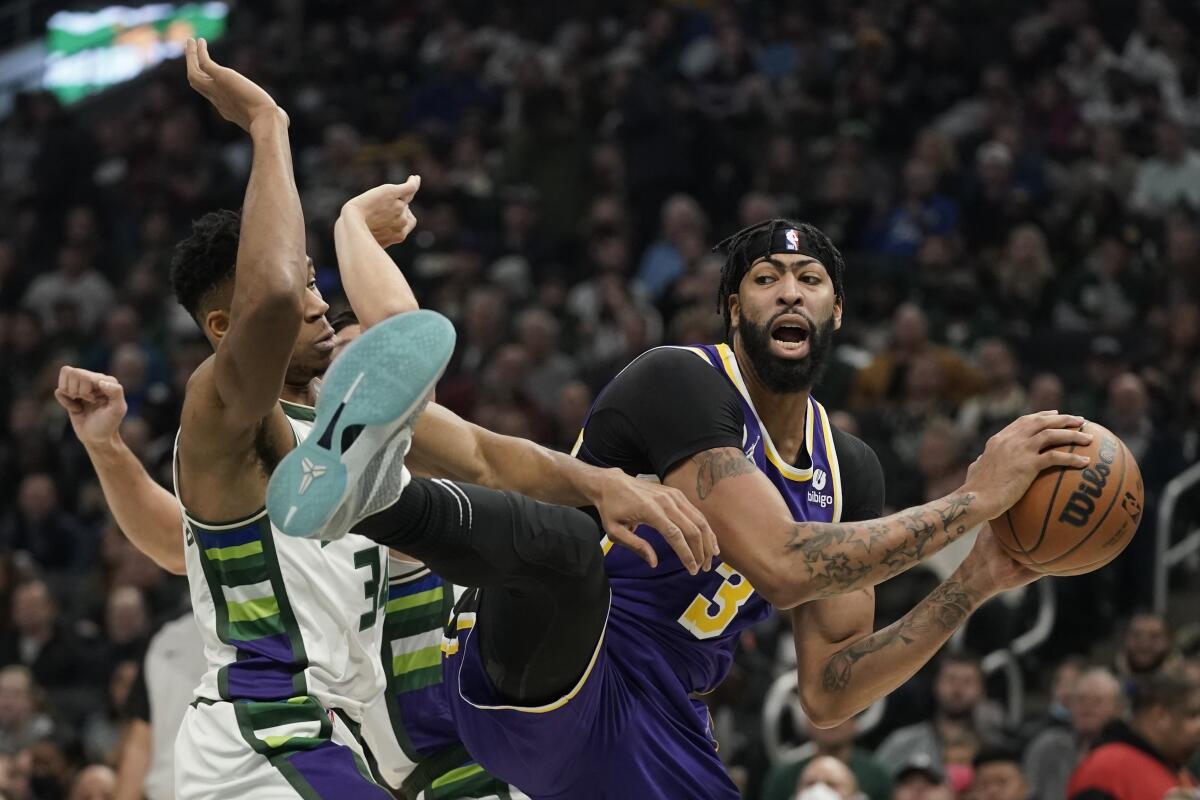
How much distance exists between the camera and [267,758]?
4141 mm

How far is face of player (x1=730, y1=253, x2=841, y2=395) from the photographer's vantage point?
15.4 ft

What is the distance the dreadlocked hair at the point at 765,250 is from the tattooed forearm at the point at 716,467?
0.67 m

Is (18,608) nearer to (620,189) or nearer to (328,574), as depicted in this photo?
(620,189)

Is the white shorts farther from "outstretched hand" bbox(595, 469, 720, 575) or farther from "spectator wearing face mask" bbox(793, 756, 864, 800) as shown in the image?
"spectator wearing face mask" bbox(793, 756, 864, 800)

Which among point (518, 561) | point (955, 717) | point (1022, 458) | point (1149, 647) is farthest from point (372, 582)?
point (1149, 647)

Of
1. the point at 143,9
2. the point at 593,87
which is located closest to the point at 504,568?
the point at 593,87

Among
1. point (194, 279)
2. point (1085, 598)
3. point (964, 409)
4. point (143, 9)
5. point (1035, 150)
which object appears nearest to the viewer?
point (194, 279)

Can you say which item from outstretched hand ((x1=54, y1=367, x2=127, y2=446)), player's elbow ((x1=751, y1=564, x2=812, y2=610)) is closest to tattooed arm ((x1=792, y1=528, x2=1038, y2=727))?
player's elbow ((x1=751, y1=564, x2=812, y2=610))

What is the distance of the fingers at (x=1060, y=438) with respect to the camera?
4.38 m

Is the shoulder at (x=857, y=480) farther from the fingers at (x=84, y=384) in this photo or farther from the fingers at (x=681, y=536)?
the fingers at (x=84, y=384)

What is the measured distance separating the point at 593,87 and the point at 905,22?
277 centimetres

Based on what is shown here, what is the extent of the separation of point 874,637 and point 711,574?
1.74ft

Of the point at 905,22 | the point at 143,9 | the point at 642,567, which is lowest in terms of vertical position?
the point at 143,9

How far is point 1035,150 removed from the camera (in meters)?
13.4
